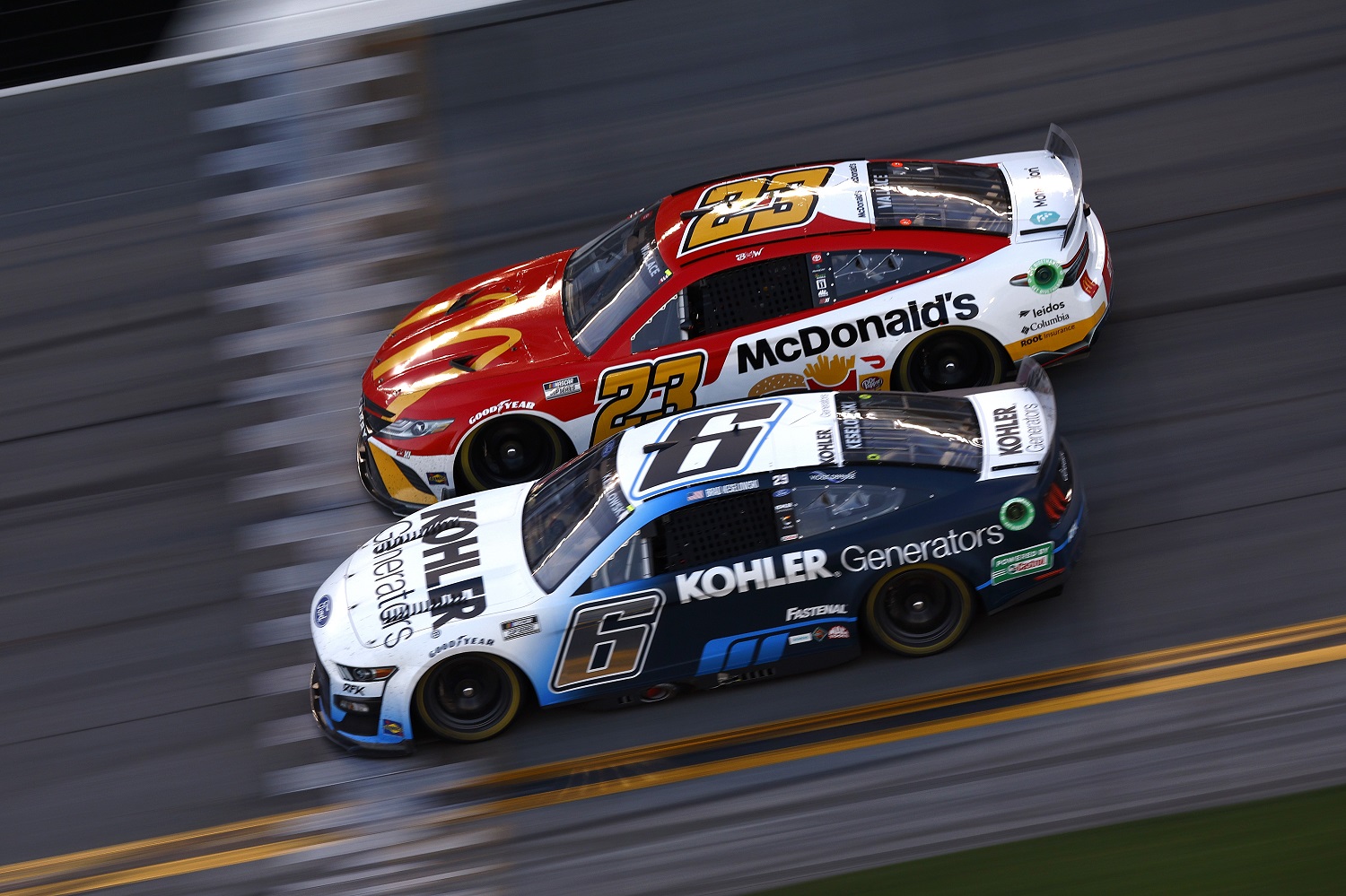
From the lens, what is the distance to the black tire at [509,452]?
317 inches

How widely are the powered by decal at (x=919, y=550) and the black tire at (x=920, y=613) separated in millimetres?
164

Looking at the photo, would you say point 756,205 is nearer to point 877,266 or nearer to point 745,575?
point 877,266

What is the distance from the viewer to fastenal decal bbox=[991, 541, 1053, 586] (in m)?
6.66

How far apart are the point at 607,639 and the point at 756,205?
2.89m

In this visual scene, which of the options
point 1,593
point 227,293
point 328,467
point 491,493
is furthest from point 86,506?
point 491,493

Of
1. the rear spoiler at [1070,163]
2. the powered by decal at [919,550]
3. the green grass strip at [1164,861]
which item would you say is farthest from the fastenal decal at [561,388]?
the green grass strip at [1164,861]

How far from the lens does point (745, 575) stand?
21.5ft

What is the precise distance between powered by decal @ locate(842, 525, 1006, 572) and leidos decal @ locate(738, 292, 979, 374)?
163cm

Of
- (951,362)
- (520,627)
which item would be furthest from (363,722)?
(951,362)

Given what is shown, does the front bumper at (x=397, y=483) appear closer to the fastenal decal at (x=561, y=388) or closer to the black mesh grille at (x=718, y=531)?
the fastenal decal at (x=561, y=388)

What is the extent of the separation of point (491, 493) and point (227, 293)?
420cm

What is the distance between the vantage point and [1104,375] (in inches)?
331

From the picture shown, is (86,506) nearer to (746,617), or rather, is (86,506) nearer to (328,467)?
(328,467)

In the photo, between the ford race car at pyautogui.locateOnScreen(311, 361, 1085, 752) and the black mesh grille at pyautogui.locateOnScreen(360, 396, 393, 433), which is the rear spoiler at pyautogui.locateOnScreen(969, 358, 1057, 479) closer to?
the ford race car at pyautogui.locateOnScreen(311, 361, 1085, 752)
